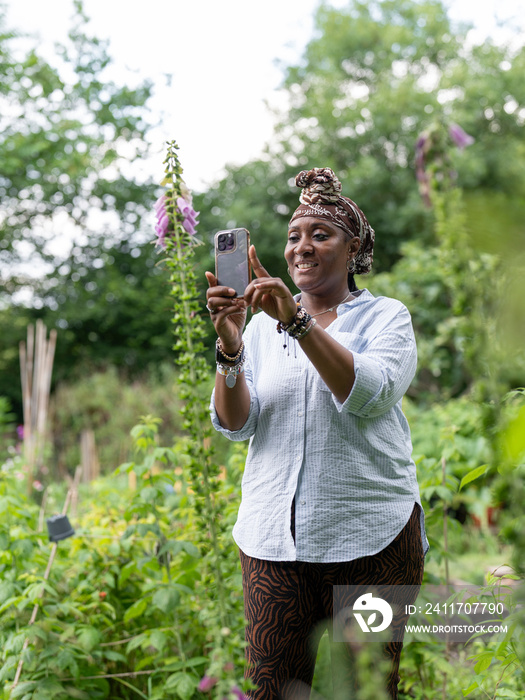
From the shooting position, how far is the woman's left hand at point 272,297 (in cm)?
125

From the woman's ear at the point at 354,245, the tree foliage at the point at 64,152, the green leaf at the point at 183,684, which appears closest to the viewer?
the woman's ear at the point at 354,245

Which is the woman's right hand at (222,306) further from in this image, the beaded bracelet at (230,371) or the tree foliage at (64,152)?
the tree foliage at (64,152)

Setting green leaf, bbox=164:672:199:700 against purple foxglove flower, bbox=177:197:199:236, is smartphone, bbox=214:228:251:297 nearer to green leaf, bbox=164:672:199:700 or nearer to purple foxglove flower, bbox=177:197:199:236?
purple foxglove flower, bbox=177:197:199:236

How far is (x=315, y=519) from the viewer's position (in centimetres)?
143

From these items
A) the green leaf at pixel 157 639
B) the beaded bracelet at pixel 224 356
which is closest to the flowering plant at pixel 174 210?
the beaded bracelet at pixel 224 356

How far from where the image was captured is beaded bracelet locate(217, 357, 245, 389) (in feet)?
4.82

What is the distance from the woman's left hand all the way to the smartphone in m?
0.05

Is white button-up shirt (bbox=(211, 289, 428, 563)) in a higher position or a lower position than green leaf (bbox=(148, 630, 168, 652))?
higher

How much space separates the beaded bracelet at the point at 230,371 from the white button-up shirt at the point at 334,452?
0.41ft

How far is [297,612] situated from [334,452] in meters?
0.40

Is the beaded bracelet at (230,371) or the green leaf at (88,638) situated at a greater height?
the beaded bracelet at (230,371)

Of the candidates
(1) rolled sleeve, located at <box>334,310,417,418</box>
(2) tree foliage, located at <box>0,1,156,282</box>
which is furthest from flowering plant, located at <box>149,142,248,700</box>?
(2) tree foliage, located at <box>0,1,156,282</box>

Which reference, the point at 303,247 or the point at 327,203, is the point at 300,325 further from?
the point at 327,203

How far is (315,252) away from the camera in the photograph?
1575 mm
